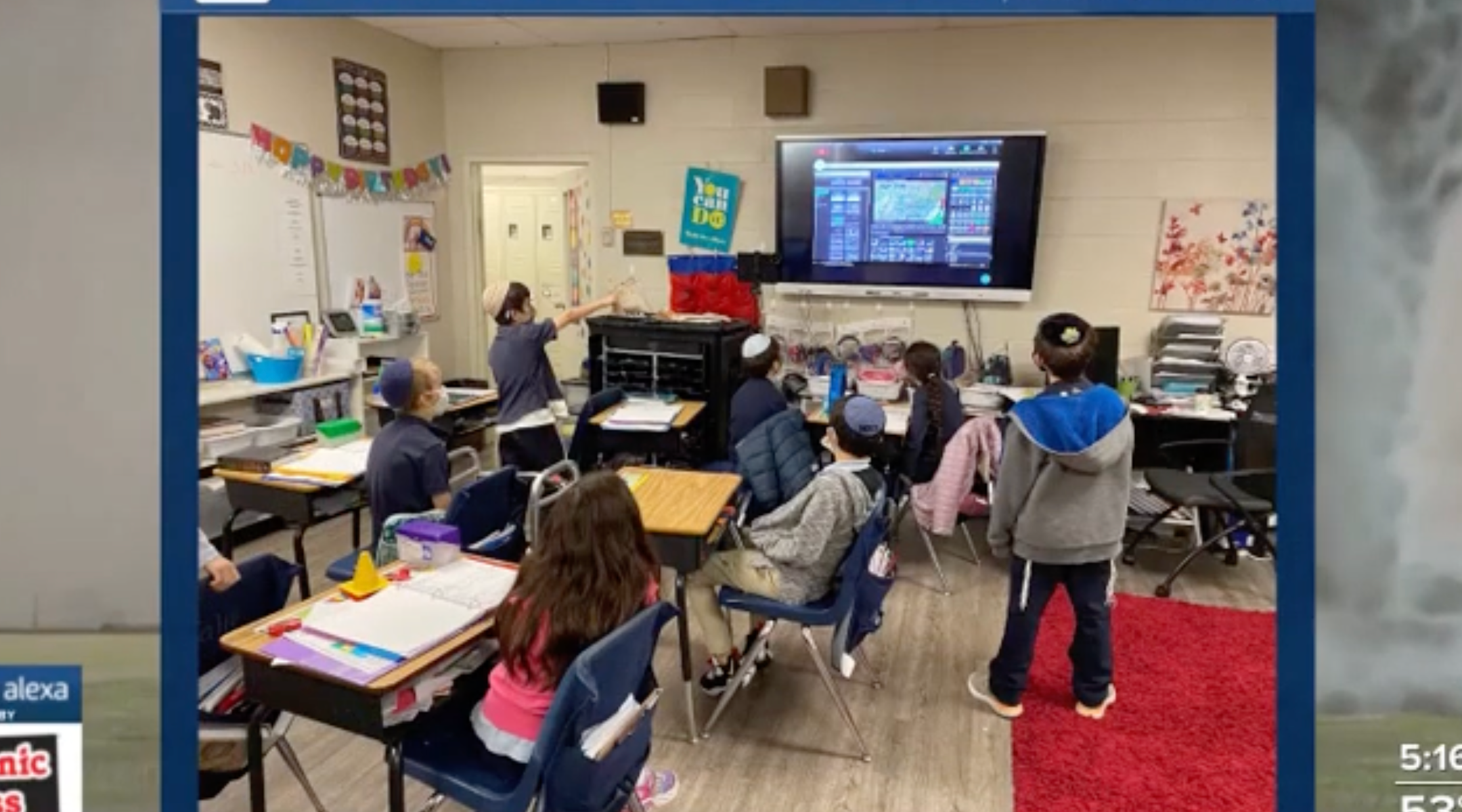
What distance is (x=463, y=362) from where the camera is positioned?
6.20 metres

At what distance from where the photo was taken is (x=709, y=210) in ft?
17.7

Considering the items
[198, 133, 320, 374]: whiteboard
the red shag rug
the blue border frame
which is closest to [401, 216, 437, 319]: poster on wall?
[198, 133, 320, 374]: whiteboard

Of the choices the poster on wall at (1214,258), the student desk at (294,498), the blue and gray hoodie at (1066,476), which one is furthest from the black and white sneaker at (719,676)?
the poster on wall at (1214,258)

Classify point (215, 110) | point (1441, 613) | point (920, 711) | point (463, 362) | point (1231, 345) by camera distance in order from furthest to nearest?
point (463, 362), point (1231, 345), point (215, 110), point (920, 711), point (1441, 613)

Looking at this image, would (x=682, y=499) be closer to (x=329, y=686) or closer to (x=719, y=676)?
(x=719, y=676)

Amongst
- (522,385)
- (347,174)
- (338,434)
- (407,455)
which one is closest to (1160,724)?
(407,455)

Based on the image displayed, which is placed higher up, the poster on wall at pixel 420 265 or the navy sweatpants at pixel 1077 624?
the poster on wall at pixel 420 265

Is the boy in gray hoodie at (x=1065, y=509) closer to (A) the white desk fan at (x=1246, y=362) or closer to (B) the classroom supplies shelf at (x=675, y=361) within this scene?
(B) the classroom supplies shelf at (x=675, y=361)

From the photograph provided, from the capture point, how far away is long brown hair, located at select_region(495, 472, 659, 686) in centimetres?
182

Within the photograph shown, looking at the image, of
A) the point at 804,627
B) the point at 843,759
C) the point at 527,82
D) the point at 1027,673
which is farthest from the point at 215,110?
the point at 1027,673

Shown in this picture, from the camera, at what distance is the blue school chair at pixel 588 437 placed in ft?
13.1

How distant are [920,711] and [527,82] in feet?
14.2

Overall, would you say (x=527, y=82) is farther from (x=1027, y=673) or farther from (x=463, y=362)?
(x=1027, y=673)

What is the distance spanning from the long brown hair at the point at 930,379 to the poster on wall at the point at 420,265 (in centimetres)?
314
